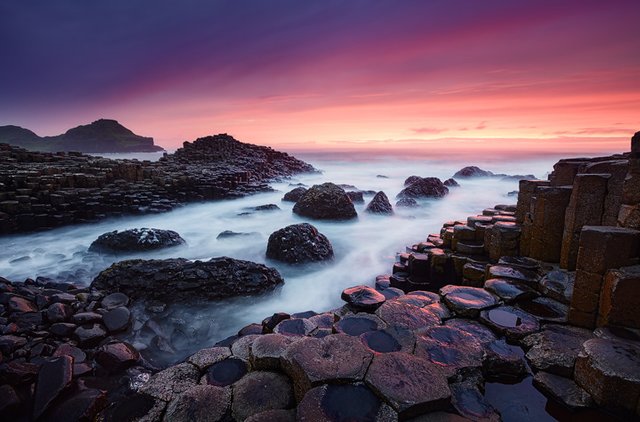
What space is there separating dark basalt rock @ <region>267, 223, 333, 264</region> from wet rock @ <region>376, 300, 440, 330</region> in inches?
195

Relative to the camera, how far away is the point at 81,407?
3355 mm

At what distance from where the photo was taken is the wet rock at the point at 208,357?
3.32m

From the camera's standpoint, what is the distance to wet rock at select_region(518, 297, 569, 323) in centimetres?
371

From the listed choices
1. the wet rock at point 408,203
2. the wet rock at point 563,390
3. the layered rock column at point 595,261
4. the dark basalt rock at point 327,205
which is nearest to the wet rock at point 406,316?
the wet rock at point 563,390

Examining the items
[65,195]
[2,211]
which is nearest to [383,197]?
[65,195]

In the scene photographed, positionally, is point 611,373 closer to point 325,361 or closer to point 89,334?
point 325,361

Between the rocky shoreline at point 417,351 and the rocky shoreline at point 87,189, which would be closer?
the rocky shoreline at point 417,351

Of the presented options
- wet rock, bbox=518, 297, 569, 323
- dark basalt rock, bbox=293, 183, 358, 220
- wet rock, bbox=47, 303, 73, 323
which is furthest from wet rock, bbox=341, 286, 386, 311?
dark basalt rock, bbox=293, 183, 358, 220

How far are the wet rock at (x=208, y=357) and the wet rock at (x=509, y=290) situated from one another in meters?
3.57

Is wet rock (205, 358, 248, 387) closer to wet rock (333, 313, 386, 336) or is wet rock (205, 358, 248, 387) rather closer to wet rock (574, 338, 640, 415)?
wet rock (333, 313, 386, 336)

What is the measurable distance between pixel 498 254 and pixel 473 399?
3884 millimetres

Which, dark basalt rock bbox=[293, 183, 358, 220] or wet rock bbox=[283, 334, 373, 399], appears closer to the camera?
wet rock bbox=[283, 334, 373, 399]

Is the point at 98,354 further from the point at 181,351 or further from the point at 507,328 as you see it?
the point at 507,328

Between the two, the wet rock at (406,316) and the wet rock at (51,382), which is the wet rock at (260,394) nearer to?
the wet rock at (406,316)
